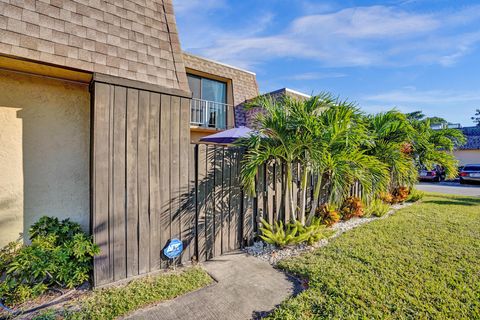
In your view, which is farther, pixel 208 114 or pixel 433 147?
pixel 208 114

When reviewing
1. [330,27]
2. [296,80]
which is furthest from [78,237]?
[296,80]

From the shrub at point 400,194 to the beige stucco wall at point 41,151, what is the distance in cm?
939

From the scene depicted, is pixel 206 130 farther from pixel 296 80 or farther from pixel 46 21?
pixel 46 21

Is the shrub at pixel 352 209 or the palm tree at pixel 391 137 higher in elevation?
the palm tree at pixel 391 137

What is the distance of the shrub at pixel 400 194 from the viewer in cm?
808

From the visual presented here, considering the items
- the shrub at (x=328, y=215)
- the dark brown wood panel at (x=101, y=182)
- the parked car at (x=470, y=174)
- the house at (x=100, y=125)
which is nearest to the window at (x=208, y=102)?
the house at (x=100, y=125)

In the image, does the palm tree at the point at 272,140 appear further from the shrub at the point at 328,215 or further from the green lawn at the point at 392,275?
the shrub at the point at 328,215

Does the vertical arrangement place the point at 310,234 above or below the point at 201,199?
below

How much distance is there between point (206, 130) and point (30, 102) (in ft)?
21.3

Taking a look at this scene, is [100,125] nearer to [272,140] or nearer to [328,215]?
[272,140]

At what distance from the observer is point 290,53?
9.48 m

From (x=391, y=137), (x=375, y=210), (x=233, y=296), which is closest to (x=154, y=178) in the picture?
(x=233, y=296)

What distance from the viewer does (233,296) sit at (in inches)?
106

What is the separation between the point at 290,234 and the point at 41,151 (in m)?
4.21
